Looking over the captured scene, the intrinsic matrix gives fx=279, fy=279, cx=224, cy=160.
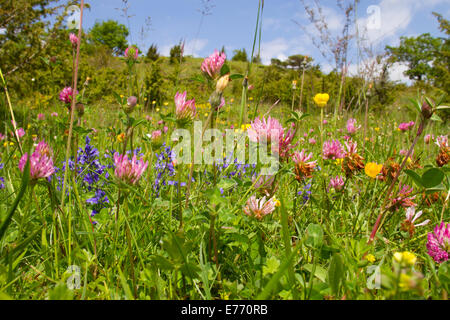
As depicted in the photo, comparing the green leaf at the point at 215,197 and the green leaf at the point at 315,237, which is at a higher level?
the green leaf at the point at 215,197

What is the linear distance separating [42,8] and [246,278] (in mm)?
4413

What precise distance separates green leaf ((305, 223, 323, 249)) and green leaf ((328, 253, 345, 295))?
0.37 ft

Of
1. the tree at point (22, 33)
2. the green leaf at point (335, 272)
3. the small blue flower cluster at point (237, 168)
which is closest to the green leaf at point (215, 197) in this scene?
the green leaf at point (335, 272)

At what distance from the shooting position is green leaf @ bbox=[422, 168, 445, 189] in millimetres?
640

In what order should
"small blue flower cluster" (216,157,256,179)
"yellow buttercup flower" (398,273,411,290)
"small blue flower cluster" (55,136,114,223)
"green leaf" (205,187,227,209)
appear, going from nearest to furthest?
"yellow buttercup flower" (398,273,411,290)
"green leaf" (205,187,227,209)
"small blue flower cluster" (55,136,114,223)
"small blue flower cluster" (216,157,256,179)

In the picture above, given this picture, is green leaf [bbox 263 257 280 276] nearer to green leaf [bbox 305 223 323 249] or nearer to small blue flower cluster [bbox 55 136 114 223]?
green leaf [bbox 305 223 323 249]

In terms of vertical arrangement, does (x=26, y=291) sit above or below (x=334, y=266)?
below

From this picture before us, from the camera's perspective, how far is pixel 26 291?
65cm

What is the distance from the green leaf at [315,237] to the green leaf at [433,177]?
0.90 ft

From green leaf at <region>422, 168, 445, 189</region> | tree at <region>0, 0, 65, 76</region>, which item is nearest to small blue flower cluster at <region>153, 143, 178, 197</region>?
green leaf at <region>422, 168, 445, 189</region>

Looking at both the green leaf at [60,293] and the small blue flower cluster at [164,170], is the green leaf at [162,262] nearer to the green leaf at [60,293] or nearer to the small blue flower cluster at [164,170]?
the green leaf at [60,293]

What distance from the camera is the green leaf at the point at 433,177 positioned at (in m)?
0.64
